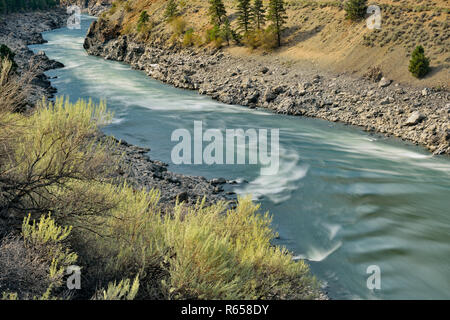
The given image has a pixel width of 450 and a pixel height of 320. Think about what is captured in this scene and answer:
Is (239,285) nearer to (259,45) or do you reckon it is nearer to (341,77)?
(341,77)

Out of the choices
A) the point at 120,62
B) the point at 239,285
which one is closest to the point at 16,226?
the point at 239,285

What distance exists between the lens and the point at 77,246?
21.2ft

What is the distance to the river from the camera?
944 centimetres

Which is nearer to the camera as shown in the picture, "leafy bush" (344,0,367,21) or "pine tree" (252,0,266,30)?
"leafy bush" (344,0,367,21)

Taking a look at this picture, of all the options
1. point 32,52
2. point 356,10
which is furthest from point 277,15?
point 32,52

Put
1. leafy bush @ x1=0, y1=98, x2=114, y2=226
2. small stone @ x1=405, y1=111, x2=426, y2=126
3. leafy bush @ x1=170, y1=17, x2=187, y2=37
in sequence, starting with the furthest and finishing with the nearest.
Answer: leafy bush @ x1=170, y1=17, x2=187, y2=37 → small stone @ x1=405, y1=111, x2=426, y2=126 → leafy bush @ x1=0, y1=98, x2=114, y2=226

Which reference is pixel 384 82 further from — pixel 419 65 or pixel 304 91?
pixel 304 91

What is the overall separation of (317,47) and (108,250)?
99.5ft

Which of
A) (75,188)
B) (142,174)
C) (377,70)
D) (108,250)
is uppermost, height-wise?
(377,70)

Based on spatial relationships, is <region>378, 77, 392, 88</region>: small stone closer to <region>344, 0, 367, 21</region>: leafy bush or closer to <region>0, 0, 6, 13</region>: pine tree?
<region>344, 0, 367, 21</region>: leafy bush

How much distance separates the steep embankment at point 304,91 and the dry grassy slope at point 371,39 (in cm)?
127

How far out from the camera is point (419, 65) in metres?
Result: 24.2

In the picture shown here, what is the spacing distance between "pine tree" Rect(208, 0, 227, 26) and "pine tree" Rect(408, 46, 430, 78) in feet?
76.8

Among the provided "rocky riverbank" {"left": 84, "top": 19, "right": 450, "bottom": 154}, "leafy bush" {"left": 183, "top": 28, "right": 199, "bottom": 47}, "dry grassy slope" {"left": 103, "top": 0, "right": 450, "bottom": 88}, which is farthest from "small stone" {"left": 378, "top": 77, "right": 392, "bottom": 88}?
"leafy bush" {"left": 183, "top": 28, "right": 199, "bottom": 47}
